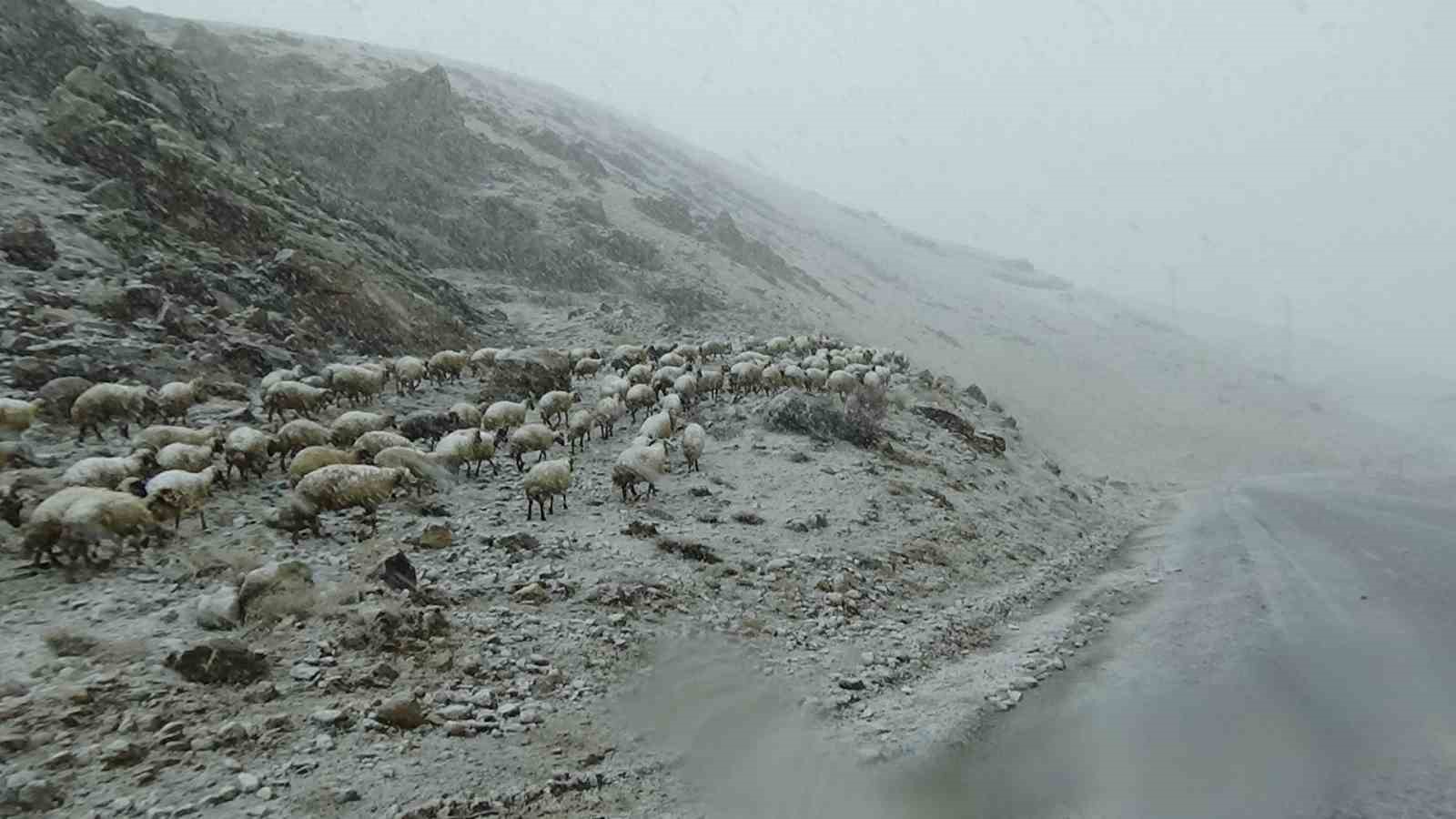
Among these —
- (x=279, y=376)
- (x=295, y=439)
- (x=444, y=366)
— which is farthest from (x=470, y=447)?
(x=444, y=366)

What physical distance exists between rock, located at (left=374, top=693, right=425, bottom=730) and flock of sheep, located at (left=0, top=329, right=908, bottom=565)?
13.6 ft

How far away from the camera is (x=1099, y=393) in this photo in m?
49.2

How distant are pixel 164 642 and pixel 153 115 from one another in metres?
21.8

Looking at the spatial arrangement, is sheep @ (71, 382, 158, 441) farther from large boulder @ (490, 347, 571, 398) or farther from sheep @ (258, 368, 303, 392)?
large boulder @ (490, 347, 571, 398)

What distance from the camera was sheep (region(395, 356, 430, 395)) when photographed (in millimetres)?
17797

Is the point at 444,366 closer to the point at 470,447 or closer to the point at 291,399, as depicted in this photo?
the point at 291,399

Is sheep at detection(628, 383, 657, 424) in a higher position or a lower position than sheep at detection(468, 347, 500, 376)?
higher

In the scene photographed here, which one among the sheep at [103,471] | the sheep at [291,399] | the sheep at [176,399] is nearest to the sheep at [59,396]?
the sheep at [176,399]

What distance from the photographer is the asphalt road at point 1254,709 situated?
727 centimetres

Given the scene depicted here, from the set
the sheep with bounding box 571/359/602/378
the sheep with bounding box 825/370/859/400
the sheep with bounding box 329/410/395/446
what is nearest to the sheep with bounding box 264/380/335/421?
the sheep with bounding box 329/410/395/446

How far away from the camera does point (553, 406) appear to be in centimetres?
1683

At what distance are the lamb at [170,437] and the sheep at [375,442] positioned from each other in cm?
199

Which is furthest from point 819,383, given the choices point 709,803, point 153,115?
point 153,115

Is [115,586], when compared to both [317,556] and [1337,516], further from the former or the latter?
[1337,516]
